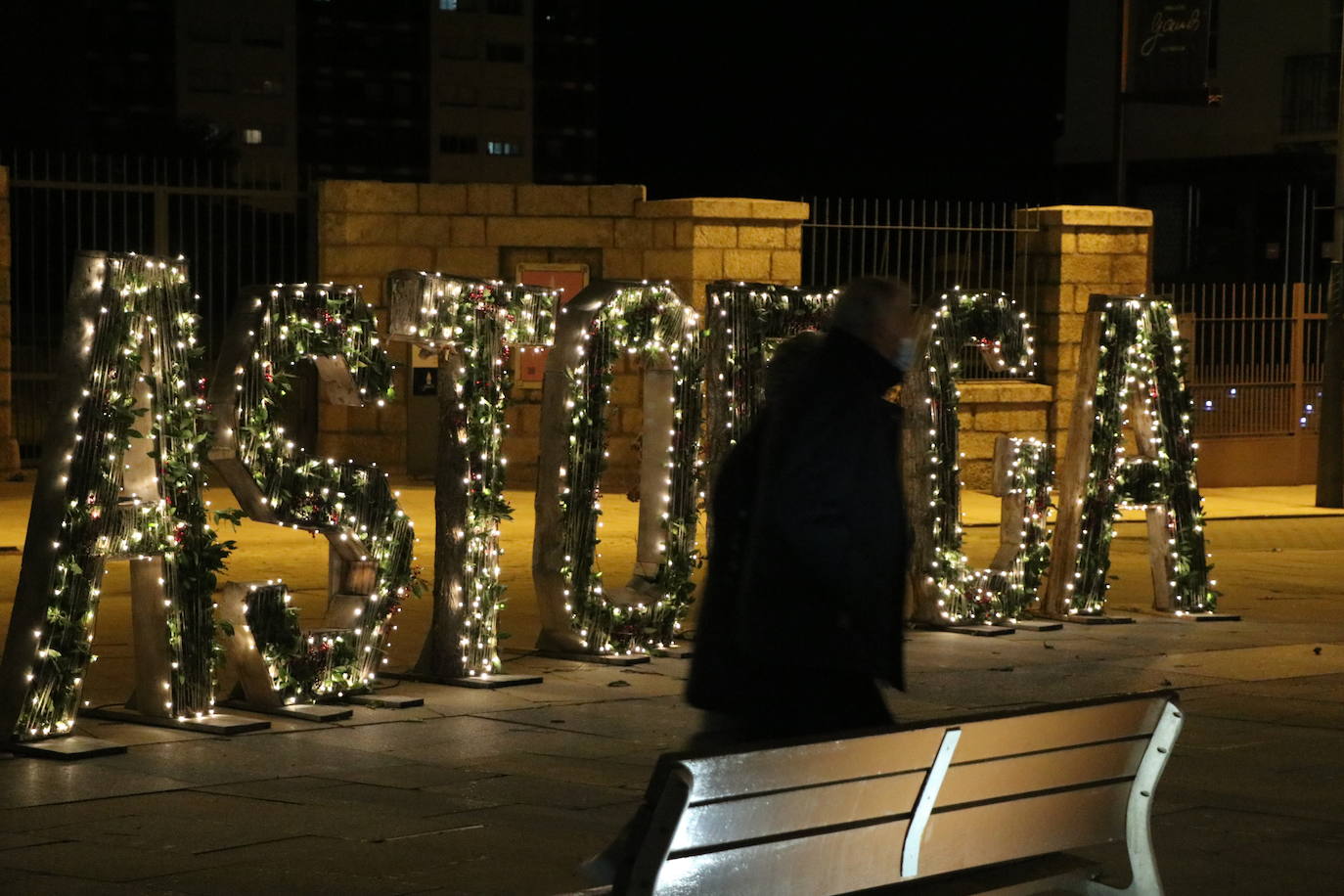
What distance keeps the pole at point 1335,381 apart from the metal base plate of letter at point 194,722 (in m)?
14.3

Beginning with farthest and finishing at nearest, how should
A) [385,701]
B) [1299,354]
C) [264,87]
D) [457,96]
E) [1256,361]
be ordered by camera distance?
1. [457,96]
2. [264,87]
3. [1299,354]
4. [1256,361]
5. [385,701]

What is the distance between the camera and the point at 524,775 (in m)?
7.96

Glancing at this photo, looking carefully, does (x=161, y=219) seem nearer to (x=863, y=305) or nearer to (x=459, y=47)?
(x=863, y=305)

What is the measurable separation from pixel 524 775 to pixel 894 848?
2883mm

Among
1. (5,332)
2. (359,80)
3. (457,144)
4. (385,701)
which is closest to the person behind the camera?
(385,701)

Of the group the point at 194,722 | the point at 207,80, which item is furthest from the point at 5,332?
the point at 207,80

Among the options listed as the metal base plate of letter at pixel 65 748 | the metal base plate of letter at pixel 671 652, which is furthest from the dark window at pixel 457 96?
the metal base plate of letter at pixel 65 748

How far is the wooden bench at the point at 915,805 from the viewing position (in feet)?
15.5

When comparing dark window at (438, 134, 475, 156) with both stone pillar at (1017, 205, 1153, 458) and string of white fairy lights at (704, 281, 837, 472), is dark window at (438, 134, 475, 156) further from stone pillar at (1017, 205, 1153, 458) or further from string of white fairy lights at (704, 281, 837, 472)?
string of white fairy lights at (704, 281, 837, 472)

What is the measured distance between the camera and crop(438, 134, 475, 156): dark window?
426ft

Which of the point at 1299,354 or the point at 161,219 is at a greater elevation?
the point at 161,219

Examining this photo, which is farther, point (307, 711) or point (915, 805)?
point (307, 711)

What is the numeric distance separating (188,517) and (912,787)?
427 centimetres

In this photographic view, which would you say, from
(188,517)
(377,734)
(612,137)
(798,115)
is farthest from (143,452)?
(612,137)
